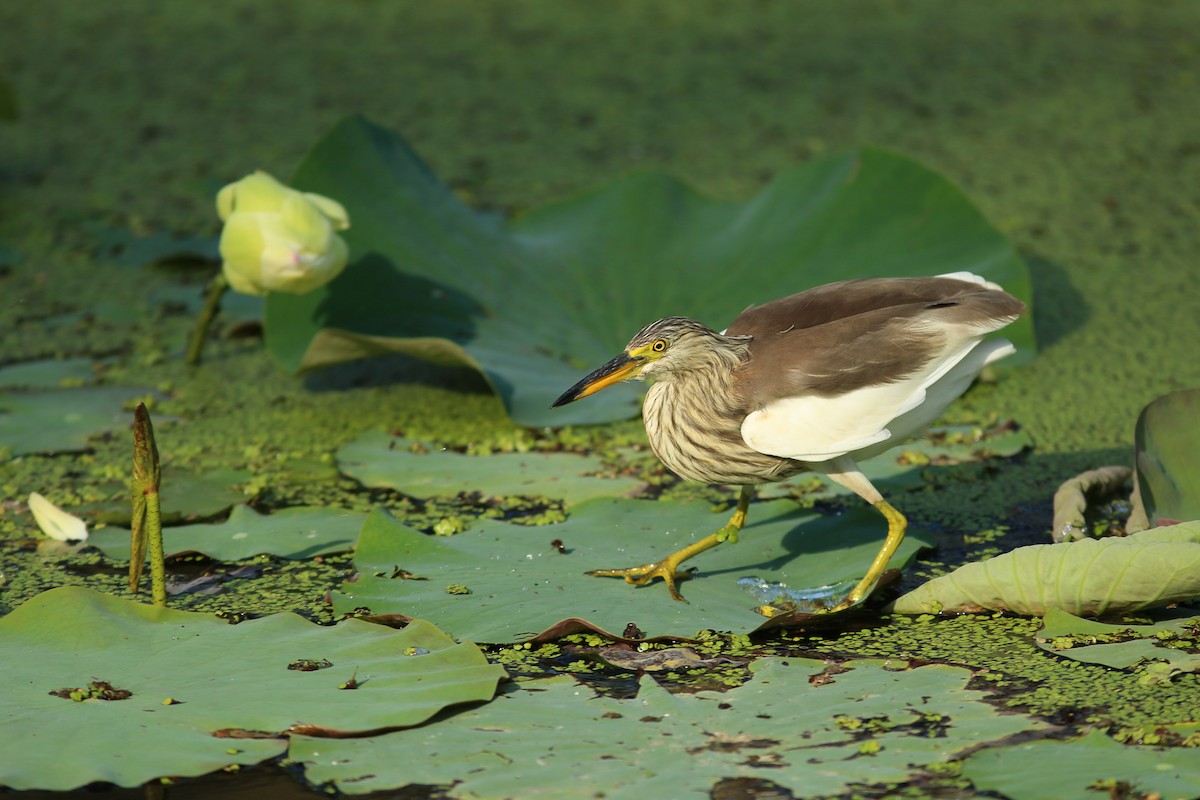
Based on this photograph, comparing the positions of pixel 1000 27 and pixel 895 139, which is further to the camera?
pixel 1000 27

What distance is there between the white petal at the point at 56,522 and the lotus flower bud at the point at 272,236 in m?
0.96

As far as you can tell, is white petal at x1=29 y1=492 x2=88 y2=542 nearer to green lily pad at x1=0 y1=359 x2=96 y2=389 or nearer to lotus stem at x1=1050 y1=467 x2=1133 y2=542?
green lily pad at x1=0 y1=359 x2=96 y2=389

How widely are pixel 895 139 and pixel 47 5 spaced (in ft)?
17.5

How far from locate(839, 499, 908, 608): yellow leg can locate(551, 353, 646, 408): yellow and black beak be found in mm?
683

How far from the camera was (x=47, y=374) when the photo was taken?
4.75m

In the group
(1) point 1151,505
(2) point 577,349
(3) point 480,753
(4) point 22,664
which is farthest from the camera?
(2) point 577,349

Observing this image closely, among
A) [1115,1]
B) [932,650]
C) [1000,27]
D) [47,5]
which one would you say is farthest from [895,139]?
[47,5]

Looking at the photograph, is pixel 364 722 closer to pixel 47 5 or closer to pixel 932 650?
pixel 932 650

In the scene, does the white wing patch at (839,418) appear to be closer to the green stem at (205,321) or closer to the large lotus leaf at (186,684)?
the large lotus leaf at (186,684)

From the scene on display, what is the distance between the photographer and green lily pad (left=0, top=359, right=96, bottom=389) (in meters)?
4.66

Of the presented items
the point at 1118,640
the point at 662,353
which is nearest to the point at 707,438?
the point at 662,353

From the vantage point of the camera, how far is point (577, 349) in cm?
454

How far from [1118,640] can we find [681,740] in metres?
1.09

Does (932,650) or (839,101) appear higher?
(839,101)
